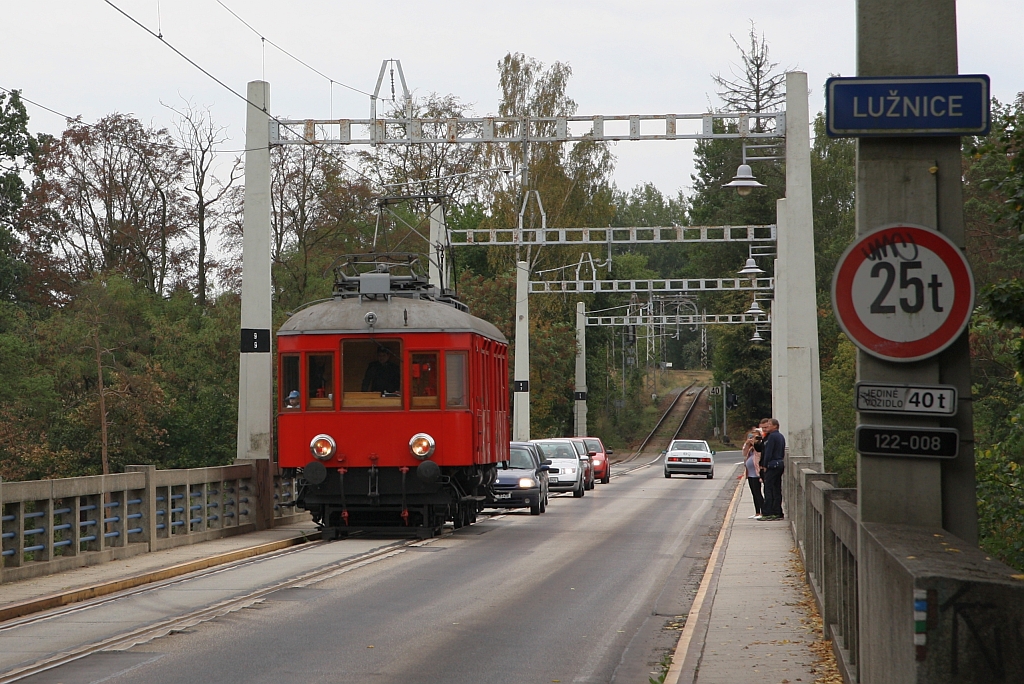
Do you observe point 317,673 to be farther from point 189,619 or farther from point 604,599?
point 604,599

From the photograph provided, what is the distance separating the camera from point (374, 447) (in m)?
20.5

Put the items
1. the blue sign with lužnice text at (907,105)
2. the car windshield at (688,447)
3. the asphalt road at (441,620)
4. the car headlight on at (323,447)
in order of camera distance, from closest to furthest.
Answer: the blue sign with lužnice text at (907,105) < the asphalt road at (441,620) < the car headlight on at (323,447) < the car windshield at (688,447)

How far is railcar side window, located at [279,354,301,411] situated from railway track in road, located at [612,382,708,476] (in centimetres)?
5432

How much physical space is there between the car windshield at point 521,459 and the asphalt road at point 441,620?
731cm

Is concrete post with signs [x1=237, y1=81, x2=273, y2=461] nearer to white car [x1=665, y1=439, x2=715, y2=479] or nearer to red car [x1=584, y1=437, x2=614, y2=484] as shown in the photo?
red car [x1=584, y1=437, x2=614, y2=484]

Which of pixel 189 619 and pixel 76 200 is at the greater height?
pixel 76 200

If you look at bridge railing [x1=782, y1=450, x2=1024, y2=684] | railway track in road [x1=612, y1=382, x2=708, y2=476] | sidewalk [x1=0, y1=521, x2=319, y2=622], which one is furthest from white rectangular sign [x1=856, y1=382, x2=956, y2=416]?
railway track in road [x1=612, y1=382, x2=708, y2=476]

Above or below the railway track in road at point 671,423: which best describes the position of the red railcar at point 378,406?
above

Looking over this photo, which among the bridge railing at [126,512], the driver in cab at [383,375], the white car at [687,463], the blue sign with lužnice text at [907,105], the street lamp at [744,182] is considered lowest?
the white car at [687,463]

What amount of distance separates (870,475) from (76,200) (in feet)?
169

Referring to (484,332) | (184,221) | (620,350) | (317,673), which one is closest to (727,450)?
(620,350)

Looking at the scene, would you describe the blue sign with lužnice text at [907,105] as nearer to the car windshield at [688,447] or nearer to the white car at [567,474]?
the white car at [567,474]

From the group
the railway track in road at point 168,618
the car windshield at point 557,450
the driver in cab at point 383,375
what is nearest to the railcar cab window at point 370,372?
the driver in cab at point 383,375

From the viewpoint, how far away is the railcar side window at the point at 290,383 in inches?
824
